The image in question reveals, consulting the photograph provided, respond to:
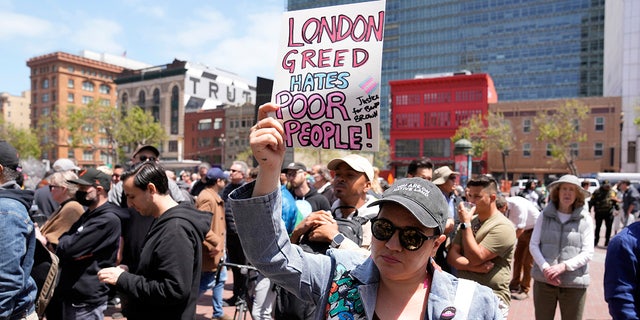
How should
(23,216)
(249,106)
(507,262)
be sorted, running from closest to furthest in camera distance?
(23,216), (507,262), (249,106)

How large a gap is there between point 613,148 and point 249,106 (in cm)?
4887

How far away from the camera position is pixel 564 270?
14.3 feet

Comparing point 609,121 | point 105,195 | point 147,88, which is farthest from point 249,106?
point 105,195

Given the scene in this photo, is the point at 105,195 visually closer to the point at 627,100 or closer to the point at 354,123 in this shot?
the point at 354,123

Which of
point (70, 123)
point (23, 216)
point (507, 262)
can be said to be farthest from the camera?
point (70, 123)

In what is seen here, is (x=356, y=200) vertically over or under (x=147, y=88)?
under

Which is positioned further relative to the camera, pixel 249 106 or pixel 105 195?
pixel 249 106

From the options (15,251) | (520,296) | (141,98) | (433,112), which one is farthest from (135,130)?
(15,251)

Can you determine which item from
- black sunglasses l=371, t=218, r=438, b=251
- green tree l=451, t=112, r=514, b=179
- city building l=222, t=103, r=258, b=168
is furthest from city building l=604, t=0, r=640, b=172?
black sunglasses l=371, t=218, r=438, b=251

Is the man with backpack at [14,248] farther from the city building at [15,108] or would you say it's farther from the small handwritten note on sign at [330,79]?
the city building at [15,108]

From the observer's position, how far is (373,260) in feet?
5.75

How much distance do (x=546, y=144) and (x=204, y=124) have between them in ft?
165

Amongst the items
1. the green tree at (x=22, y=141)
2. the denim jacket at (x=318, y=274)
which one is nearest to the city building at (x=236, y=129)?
the green tree at (x=22, y=141)

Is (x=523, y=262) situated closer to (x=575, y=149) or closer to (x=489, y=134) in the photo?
(x=489, y=134)
